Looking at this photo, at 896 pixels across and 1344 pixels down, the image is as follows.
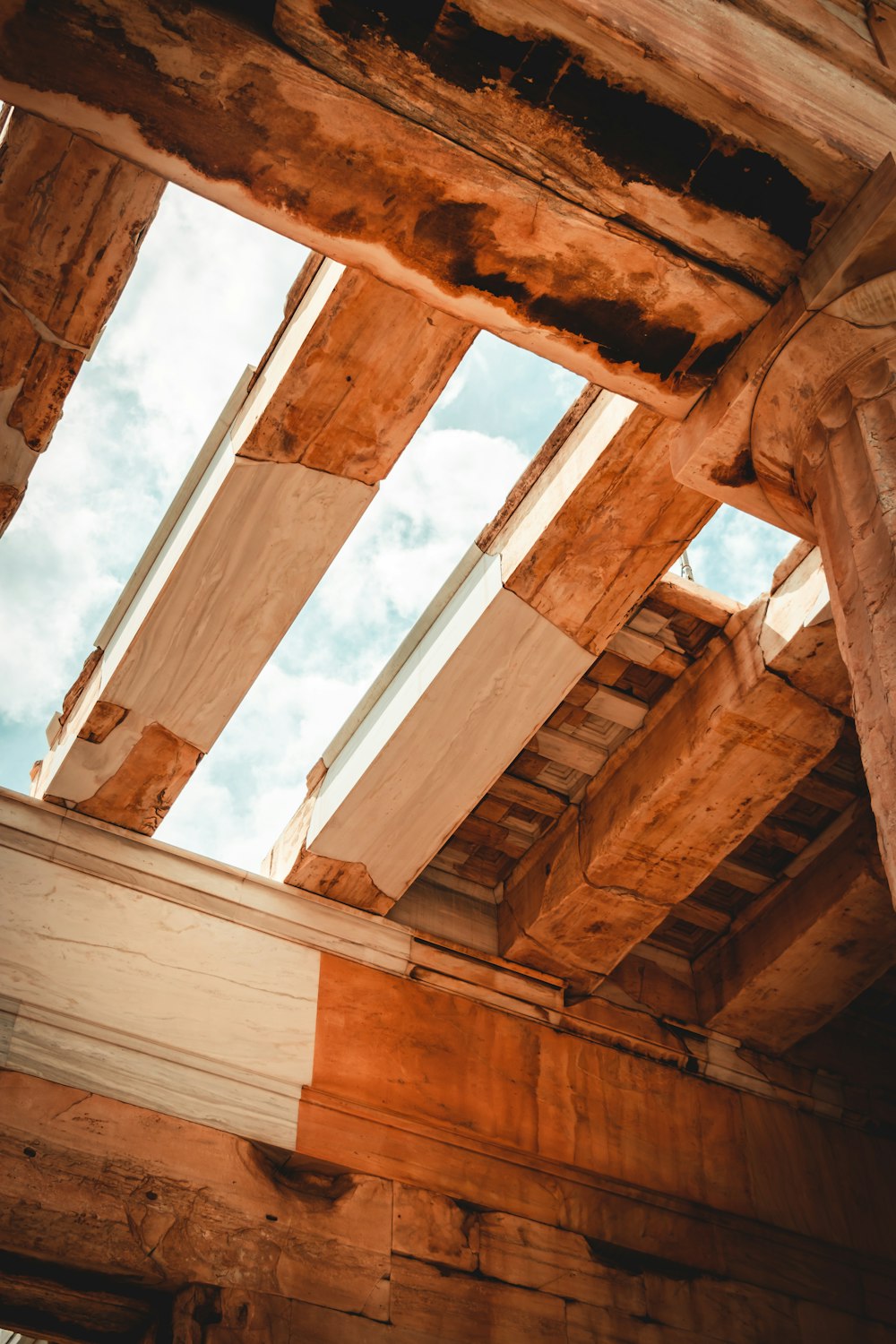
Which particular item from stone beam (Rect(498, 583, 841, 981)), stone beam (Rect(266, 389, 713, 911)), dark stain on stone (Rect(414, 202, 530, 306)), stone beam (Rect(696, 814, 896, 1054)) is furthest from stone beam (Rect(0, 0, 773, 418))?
stone beam (Rect(696, 814, 896, 1054))

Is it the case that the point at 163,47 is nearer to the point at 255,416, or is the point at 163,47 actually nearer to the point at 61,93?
the point at 61,93

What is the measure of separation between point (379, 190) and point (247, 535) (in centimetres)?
163

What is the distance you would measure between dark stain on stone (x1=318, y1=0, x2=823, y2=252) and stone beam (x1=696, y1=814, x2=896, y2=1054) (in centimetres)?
300

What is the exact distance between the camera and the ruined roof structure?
9.91 feet

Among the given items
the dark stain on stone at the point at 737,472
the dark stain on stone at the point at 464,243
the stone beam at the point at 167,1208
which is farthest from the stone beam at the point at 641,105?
the stone beam at the point at 167,1208

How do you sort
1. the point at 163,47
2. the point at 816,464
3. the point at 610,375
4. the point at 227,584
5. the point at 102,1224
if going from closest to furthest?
the point at 163,47 < the point at 816,464 < the point at 610,375 < the point at 102,1224 < the point at 227,584

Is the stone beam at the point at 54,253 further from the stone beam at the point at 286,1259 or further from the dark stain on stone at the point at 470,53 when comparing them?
the stone beam at the point at 286,1259

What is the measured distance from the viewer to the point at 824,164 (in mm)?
3135

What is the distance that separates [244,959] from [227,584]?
1565 millimetres

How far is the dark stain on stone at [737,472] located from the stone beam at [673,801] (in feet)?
3.78

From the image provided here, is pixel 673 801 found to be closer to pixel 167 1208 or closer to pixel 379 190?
pixel 167 1208

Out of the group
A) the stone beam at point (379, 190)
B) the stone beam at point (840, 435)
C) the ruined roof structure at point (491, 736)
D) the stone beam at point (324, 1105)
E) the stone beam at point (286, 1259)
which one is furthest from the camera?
the stone beam at point (324, 1105)

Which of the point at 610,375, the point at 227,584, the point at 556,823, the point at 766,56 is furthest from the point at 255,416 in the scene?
the point at 556,823

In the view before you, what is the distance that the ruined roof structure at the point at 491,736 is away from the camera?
302cm
